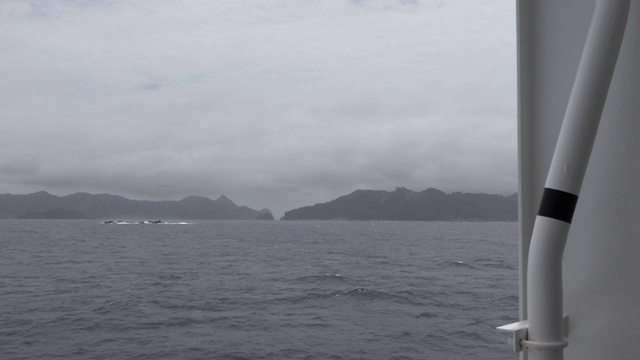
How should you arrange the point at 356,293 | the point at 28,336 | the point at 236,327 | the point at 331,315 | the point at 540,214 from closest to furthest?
the point at 540,214, the point at 28,336, the point at 236,327, the point at 331,315, the point at 356,293

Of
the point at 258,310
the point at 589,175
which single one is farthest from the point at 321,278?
the point at 589,175

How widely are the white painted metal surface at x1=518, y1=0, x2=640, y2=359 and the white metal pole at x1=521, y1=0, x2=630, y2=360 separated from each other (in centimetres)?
21

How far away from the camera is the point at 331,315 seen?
90.6 feet

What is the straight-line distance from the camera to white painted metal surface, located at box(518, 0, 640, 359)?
2.28 m

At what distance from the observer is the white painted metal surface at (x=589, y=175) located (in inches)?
89.6

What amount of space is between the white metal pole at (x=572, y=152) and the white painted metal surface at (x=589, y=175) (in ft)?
0.69

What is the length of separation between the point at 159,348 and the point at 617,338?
20.2 meters

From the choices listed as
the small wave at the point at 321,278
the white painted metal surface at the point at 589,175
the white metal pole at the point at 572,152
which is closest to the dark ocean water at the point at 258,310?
the small wave at the point at 321,278

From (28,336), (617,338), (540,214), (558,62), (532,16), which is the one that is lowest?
(28,336)

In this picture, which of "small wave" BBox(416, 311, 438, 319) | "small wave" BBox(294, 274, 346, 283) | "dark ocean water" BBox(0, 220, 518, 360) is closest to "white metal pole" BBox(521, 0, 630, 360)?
"dark ocean water" BBox(0, 220, 518, 360)

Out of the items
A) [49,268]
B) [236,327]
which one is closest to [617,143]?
[236,327]

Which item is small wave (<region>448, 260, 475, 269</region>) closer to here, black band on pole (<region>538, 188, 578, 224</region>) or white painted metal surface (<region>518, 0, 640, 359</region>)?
white painted metal surface (<region>518, 0, 640, 359</region>)

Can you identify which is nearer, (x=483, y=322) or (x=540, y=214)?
(x=540, y=214)

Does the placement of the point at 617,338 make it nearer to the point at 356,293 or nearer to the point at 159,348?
the point at 159,348
